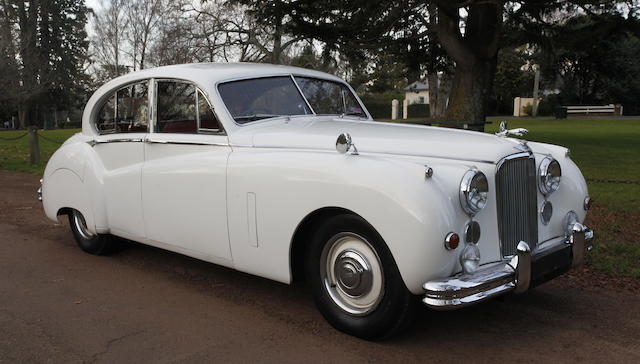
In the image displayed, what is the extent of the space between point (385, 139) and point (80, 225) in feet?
11.2

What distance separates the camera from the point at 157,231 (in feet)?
14.9

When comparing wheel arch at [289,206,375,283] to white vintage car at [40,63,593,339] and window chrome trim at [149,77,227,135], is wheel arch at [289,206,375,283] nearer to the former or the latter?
white vintage car at [40,63,593,339]

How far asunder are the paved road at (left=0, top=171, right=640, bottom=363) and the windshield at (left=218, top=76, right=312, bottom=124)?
136cm

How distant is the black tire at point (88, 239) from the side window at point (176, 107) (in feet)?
4.57

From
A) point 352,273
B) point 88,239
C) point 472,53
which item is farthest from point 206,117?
point 472,53

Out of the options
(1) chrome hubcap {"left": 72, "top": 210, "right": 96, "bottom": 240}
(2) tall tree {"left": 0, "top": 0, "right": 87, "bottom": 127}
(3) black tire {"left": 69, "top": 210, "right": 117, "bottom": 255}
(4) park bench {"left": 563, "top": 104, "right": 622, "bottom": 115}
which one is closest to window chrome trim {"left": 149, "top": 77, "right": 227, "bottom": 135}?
(3) black tire {"left": 69, "top": 210, "right": 117, "bottom": 255}

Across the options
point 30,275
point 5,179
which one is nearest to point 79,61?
point 5,179

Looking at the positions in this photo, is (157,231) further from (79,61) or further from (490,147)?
(79,61)

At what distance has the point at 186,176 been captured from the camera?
13.8 ft

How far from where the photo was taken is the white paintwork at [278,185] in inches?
119

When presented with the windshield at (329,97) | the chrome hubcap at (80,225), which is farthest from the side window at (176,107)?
the chrome hubcap at (80,225)

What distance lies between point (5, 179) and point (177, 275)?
7.96 meters

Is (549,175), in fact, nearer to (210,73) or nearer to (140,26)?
(210,73)

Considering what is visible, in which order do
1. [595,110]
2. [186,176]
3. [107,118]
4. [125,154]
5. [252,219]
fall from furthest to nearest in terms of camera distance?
1. [595,110]
2. [107,118]
3. [125,154]
4. [186,176]
5. [252,219]
